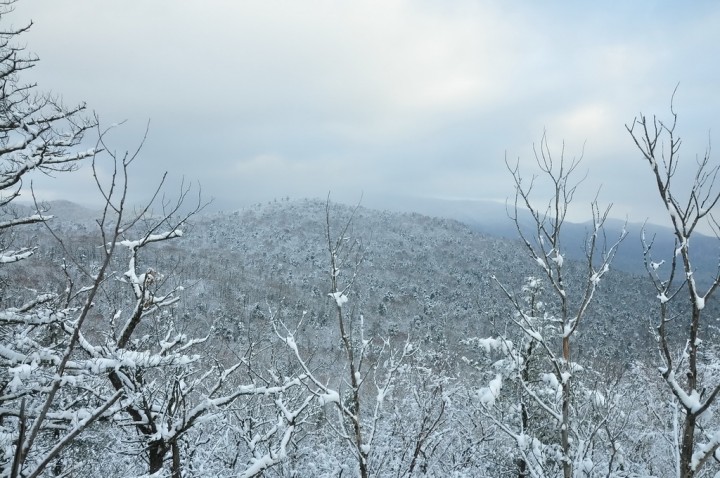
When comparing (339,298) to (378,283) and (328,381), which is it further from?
(378,283)

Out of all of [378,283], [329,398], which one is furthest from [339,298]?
[378,283]

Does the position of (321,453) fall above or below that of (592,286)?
below

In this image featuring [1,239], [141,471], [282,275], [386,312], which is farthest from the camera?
[282,275]

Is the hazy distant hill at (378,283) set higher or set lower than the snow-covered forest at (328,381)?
lower

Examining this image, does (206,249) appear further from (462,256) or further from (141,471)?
(141,471)

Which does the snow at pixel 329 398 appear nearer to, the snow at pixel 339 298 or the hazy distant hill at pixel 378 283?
the snow at pixel 339 298

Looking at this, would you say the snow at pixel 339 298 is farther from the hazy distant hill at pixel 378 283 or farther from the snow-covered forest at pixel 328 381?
the hazy distant hill at pixel 378 283

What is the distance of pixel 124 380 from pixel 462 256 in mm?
184239

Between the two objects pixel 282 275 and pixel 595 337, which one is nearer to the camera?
pixel 595 337

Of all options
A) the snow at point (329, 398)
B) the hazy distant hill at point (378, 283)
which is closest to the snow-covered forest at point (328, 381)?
the snow at point (329, 398)

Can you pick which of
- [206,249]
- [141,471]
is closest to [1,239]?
[141,471]

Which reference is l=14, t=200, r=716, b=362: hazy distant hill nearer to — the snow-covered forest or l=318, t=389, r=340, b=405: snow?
the snow-covered forest

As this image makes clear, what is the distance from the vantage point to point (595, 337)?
104m

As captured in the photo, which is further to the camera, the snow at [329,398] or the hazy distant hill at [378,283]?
the hazy distant hill at [378,283]
